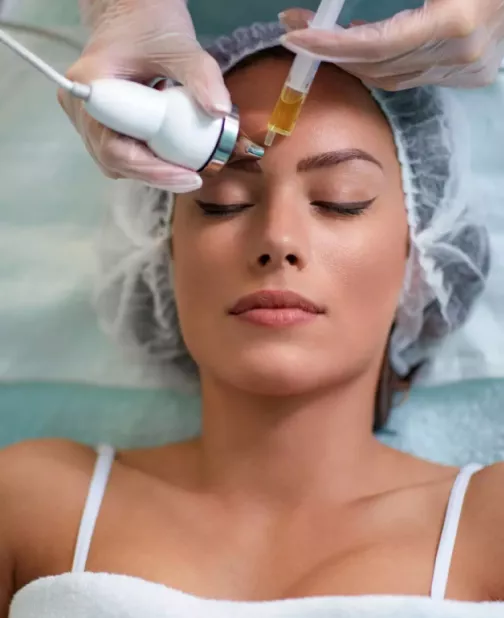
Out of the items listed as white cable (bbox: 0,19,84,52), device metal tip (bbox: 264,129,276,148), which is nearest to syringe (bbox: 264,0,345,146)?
device metal tip (bbox: 264,129,276,148)

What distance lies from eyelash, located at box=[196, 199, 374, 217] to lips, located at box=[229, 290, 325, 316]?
13cm

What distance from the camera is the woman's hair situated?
112 centimetres

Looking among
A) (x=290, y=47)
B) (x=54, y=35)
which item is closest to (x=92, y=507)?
(x=290, y=47)

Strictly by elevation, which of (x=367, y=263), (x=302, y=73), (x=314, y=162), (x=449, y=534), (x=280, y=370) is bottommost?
(x=449, y=534)

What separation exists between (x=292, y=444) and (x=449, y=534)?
256 mm

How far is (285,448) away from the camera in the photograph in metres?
1.11

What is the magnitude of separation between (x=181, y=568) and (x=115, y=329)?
1.72 ft

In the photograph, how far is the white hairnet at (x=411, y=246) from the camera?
Answer: 1126mm

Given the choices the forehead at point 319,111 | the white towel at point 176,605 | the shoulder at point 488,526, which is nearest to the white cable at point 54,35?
the forehead at point 319,111

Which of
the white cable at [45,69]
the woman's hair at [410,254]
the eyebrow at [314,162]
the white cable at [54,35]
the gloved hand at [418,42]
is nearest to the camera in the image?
the white cable at [45,69]

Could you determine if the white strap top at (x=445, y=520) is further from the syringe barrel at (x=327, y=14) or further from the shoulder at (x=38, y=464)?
the syringe barrel at (x=327, y=14)

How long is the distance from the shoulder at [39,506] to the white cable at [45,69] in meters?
0.59

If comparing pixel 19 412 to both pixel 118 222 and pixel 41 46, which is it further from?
pixel 41 46

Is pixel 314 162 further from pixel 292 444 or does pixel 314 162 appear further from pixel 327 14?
pixel 292 444
